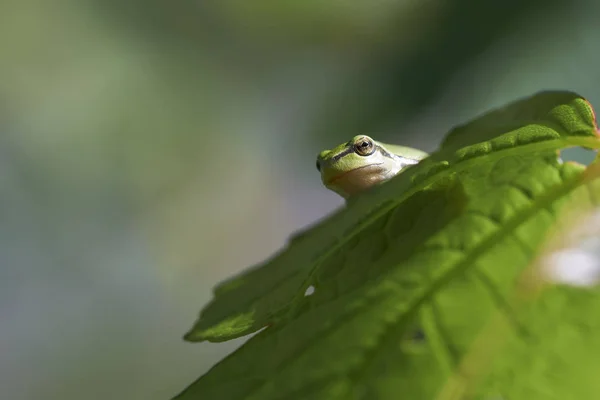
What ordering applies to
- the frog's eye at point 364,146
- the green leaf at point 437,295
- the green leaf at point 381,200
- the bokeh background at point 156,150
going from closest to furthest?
the green leaf at point 437,295 < the green leaf at point 381,200 < the frog's eye at point 364,146 < the bokeh background at point 156,150

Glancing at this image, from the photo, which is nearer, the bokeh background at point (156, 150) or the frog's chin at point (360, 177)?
the frog's chin at point (360, 177)

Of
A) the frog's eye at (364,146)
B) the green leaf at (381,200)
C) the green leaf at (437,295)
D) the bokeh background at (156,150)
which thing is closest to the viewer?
the green leaf at (437,295)

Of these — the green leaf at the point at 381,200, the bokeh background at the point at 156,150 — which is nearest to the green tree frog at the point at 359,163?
the green leaf at the point at 381,200

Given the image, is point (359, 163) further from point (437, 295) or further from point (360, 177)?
point (437, 295)

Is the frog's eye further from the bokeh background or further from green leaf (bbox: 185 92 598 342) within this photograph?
the bokeh background

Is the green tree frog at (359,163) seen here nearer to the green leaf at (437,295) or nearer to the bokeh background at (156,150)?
the green leaf at (437,295)

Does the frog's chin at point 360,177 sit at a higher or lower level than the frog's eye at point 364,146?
lower

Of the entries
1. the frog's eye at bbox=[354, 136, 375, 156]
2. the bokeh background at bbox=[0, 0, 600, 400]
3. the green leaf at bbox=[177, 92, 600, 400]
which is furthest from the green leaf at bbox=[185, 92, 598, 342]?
the bokeh background at bbox=[0, 0, 600, 400]

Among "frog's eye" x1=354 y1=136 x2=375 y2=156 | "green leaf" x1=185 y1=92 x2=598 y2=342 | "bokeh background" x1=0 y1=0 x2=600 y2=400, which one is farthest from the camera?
"bokeh background" x1=0 y1=0 x2=600 y2=400
